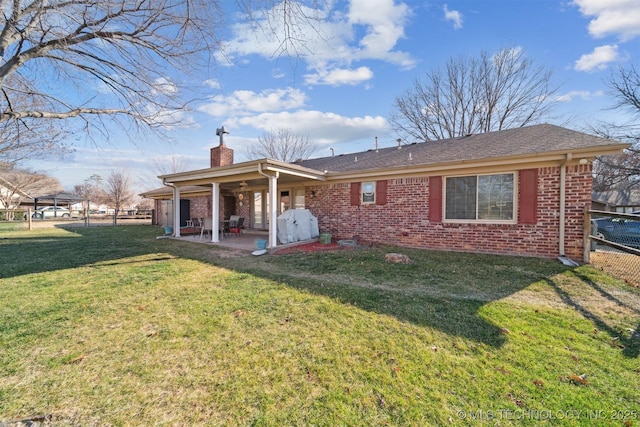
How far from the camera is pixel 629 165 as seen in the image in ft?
55.1

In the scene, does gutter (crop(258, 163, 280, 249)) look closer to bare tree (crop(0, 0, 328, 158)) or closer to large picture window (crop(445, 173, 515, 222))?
bare tree (crop(0, 0, 328, 158))

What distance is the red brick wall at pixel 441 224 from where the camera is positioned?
629 cm

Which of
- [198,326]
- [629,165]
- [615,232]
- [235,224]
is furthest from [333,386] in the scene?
[629,165]

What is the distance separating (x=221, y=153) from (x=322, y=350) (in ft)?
35.8

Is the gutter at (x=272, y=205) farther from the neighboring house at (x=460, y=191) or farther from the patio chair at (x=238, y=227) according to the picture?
the patio chair at (x=238, y=227)

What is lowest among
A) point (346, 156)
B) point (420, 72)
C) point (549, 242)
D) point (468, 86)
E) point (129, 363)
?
point (129, 363)

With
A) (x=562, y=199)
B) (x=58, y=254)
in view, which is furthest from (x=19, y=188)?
(x=562, y=199)

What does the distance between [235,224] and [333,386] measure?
36.6 ft

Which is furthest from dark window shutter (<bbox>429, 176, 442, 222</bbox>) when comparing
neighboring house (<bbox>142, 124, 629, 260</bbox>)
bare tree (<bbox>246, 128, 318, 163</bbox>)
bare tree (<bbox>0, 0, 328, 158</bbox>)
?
bare tree (<bbox>246, 128, 318, 163</bbox>)

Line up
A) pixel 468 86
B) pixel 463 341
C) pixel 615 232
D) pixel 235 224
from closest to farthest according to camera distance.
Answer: pixel 463 341 < pixel 615 232 < pixel 235 224 < pixel 468 86

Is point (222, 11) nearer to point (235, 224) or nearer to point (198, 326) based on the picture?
point (198, 326)

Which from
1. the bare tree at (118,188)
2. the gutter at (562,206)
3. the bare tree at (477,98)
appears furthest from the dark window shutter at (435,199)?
the bare tree at (118,188)

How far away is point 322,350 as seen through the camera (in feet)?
8.67

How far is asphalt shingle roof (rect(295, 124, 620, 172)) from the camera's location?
21.4ft
